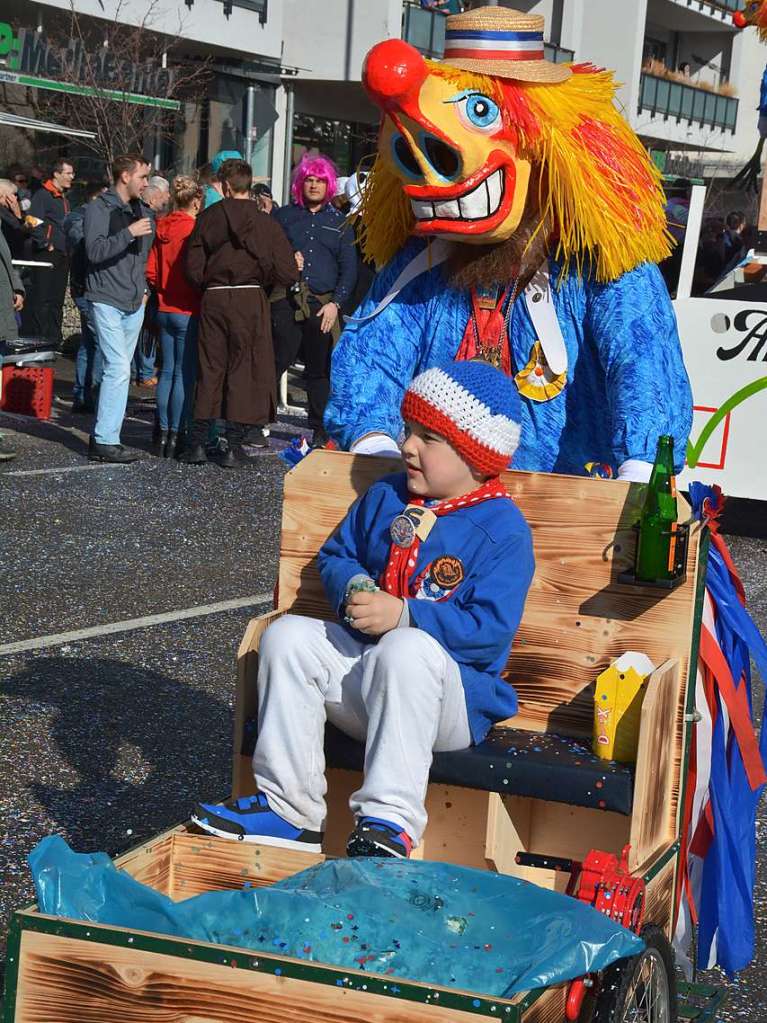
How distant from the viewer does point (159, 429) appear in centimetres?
1080

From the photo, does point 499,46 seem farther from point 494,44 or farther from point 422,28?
point 422,28

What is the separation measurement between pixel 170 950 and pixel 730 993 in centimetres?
172

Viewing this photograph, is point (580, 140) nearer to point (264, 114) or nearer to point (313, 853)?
point (313, 853)

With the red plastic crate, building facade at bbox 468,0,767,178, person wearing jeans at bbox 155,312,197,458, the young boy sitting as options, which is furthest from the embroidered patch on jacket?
building facade at bbox 468,0,767,178

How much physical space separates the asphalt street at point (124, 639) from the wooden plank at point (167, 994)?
1.14 metres

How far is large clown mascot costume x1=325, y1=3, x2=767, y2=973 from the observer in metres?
3.63

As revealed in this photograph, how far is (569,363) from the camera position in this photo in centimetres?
381

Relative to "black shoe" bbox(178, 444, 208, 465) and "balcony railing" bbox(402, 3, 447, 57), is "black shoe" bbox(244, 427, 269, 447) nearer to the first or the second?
"black shoe" bbox(178, 444, 208, 465)

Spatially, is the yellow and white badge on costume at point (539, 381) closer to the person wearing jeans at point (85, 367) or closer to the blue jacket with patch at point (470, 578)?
the blue jacket with patch at point (470, 578)

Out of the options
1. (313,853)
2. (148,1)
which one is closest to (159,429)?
(313,853)

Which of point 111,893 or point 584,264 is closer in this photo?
point 111,893

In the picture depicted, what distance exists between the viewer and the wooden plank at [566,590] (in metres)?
3.46

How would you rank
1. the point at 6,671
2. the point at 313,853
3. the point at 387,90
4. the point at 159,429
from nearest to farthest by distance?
the point at 313,853 → the point at 387,90 → the point at 6,671 → the point at 159,429

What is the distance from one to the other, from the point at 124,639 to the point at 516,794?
313cm
